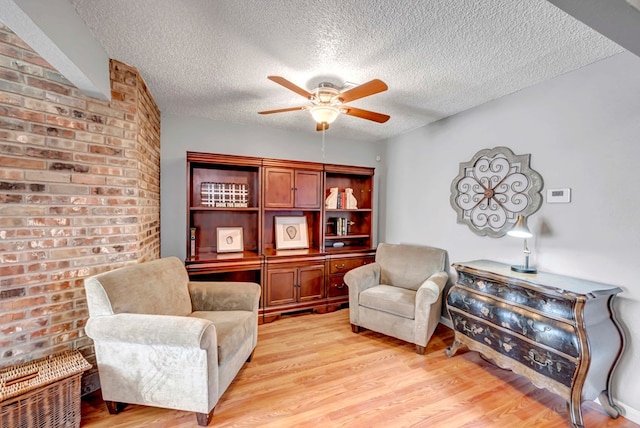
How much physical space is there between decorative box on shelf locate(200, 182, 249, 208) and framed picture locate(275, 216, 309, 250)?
53 cm

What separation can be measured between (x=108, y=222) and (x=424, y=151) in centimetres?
328

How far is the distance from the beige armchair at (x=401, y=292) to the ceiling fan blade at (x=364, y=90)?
5.75ft

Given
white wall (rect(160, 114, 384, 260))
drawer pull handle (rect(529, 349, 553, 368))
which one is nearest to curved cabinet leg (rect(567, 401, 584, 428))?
drawer pull handle (rect(529, 349, 553, 368))

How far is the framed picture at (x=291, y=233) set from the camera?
3.54 m

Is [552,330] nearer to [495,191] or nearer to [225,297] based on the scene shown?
[495,191]

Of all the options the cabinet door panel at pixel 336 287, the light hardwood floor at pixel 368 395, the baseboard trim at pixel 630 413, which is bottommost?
the light hardwood floor at pixel 368 395

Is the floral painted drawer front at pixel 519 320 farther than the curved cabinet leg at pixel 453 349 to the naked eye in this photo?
No

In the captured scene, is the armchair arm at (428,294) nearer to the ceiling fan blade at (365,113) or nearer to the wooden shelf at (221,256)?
the ceiling fan blade at (365,113)

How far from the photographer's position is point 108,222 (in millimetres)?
A: 1925

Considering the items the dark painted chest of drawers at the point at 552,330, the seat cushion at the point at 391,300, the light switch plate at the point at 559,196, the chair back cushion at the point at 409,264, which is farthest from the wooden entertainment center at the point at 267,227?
the light switch plate at the point at 559,196

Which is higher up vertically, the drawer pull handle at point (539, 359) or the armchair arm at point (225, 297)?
the armchair arm at point (225, 297)

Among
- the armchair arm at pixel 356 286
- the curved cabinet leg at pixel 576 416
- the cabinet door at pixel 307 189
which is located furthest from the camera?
the cabinet door at pixel 307 189

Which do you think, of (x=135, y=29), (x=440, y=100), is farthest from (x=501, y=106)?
(x=135, y=29)

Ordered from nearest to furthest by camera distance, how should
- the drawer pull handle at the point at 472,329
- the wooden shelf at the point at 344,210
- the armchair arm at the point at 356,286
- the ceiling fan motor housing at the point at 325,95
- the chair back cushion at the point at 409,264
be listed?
the ceiling fan motor housing at the point at 325,95 → the drawer pull handle at the point at 472,329 → the armchair arm at the point at 356,286 → the chair back cushion at the point at 409,264 → the wooden shelf at the point at 344,210
